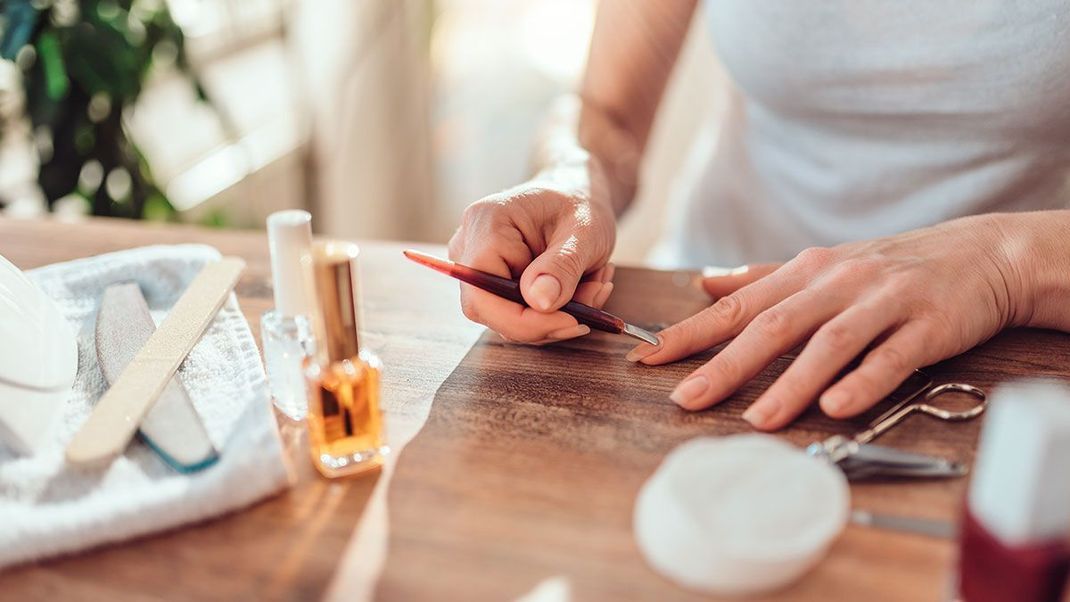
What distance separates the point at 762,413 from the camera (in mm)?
559

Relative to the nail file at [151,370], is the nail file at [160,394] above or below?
below

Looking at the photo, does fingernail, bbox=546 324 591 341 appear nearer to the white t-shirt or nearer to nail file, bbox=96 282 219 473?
nail file, bbox=96 282 219 473

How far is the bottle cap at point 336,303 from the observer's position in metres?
0.48

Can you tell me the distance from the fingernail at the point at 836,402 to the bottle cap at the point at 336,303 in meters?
0.29

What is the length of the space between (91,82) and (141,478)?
0.98 meters

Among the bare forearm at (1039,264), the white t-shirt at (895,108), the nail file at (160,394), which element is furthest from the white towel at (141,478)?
the white t-shirt at (895,108)

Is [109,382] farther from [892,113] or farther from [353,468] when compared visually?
[892,113]

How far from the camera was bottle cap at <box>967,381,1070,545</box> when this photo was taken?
332mm

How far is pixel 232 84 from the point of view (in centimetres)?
199

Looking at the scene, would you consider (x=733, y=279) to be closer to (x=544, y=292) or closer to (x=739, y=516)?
(x=544, y=292)

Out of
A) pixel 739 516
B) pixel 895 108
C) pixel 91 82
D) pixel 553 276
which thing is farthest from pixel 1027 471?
pixel 91 82

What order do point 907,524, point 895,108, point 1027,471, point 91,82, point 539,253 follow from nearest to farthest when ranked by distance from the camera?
point 1027,471 < point 907,524 < point 539,253 < point 895,108 < point 91,82

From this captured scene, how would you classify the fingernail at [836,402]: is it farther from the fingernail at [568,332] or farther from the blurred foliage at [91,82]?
the blurred foliage at [91,82]

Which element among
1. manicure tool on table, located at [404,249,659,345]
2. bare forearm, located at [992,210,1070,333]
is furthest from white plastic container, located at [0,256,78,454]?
bare forearm, located at [992,210,1070,333]
